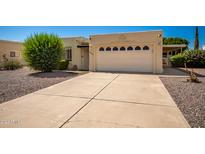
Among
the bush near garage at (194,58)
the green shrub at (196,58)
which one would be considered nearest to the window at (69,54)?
the bush near garage at (194,58)

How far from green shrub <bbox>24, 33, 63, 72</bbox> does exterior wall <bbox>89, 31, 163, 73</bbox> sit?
3788mm

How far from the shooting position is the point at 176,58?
18.7m

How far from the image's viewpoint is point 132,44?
43.5ft

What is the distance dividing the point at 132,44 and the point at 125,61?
1.67 metres

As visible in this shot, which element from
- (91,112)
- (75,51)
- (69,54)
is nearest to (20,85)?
(91,112)

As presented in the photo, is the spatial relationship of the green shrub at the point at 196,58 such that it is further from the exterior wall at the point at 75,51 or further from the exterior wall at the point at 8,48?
the exterior wall at the point at 8,48

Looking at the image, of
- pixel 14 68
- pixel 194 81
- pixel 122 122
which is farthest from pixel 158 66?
pixel 14 68

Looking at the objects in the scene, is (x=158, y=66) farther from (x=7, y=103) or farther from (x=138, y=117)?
(x=7, y=103)

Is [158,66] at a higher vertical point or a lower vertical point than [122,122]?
higher

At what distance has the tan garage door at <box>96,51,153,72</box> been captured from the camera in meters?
13.0

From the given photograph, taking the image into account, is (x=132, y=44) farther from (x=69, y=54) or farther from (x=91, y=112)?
(x=91, y=112)

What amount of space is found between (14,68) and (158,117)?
17.9m

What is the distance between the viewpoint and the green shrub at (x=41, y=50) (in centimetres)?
1201
